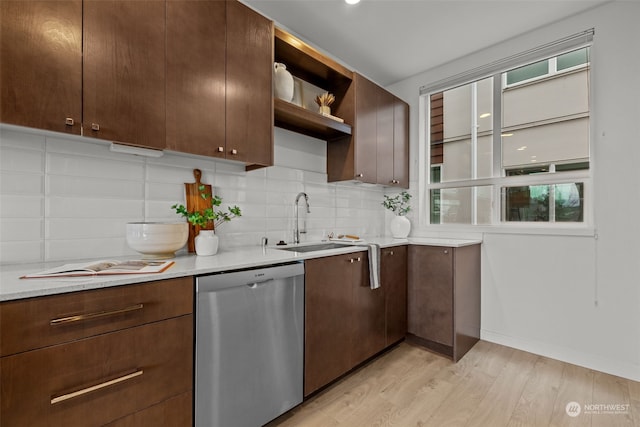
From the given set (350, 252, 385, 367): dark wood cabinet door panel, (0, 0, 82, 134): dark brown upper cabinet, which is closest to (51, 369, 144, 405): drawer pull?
(0, 0, 82, 134): dark brown upper cabinet

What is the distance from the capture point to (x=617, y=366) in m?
2.09

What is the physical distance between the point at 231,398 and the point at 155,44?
1.73m

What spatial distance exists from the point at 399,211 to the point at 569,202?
58.1 inches

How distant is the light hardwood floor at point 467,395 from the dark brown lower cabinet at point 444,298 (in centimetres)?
17

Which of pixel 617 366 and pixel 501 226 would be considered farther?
pixel 501 226

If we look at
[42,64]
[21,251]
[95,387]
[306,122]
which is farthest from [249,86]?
[95,387]

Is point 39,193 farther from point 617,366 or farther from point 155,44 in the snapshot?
point 617,366

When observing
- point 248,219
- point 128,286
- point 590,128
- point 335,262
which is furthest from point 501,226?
point 128,286

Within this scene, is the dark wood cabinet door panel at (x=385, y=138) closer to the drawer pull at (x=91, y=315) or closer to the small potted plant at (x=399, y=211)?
the small potted plant at (x=399, y=211)

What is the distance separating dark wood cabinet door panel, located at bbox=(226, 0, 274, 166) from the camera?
168 cm

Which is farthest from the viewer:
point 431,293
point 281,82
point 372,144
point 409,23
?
point 372,144

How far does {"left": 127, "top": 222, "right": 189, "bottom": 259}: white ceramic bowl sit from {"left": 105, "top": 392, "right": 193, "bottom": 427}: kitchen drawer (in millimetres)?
674
